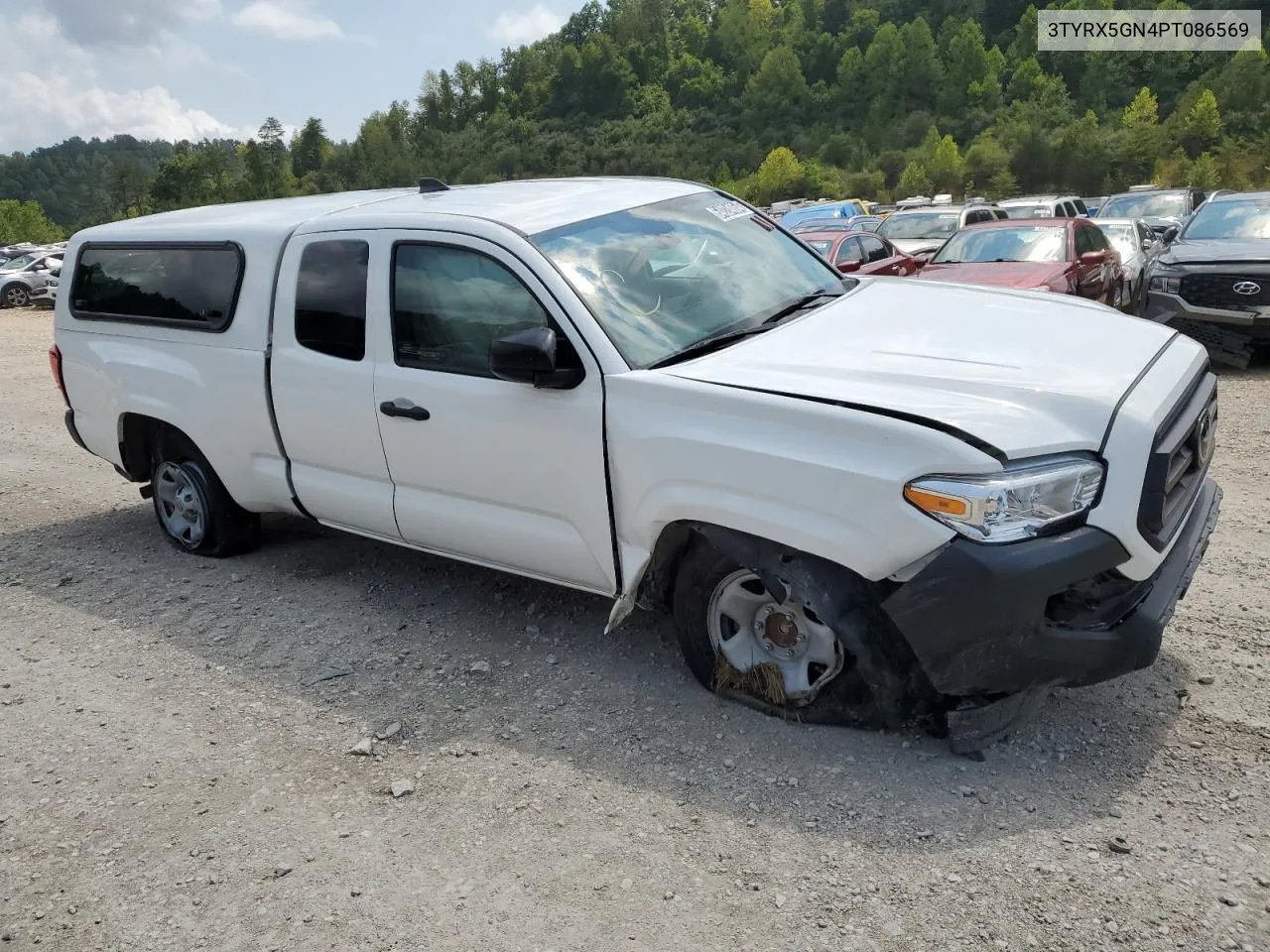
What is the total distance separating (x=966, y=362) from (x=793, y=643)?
112 centimetres

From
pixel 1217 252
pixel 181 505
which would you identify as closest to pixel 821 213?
pixel 1217 252

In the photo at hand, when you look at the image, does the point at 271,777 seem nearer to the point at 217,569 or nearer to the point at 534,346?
the point at 534,346

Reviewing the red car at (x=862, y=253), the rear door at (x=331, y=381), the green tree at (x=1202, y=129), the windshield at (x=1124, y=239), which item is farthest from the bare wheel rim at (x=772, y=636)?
the green tree at (x=1202, y=129)

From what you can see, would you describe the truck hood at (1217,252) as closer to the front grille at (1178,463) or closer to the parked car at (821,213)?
the front grille at (1178,463)

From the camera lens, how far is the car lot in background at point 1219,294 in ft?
29.2

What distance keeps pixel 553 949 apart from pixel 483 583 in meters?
→ 2.57

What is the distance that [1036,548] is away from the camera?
9.18 ft

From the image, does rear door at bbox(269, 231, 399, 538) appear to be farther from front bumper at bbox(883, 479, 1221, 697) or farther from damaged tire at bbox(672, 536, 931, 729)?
front bumper at bbox(883, 479, 1221, 697)

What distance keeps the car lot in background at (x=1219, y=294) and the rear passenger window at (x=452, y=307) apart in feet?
24.5

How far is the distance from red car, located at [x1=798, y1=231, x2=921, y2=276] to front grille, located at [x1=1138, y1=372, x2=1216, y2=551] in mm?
8242

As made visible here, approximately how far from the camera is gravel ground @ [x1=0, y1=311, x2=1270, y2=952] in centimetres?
268

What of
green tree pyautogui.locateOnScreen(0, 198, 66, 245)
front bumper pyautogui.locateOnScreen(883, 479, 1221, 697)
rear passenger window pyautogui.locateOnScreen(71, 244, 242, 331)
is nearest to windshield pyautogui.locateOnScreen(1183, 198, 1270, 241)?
front bumper pyautogui.locateOnScreen(883, 479, 1221, 697)

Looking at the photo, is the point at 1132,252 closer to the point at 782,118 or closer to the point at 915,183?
the point at 915,183

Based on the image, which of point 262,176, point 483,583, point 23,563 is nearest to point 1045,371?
point 483,583
